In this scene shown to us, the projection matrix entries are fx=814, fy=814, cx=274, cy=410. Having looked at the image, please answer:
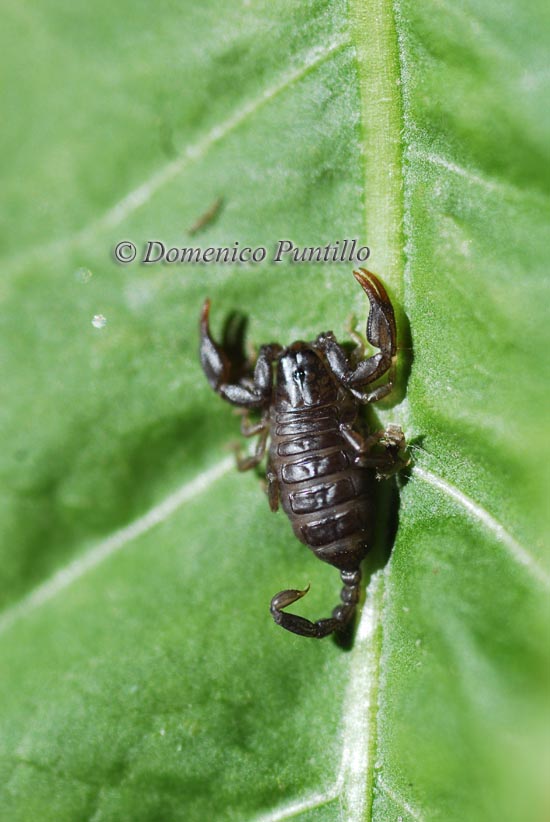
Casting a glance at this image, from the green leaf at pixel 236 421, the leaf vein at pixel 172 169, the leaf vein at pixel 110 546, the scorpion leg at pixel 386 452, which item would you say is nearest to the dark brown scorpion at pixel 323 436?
the scorpion leg at pixel 386 452

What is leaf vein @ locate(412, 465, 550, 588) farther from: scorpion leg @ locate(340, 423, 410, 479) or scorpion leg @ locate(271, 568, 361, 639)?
scorpion leg @ locate(271, 568, 361, 639)

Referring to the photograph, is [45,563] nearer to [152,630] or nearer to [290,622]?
[152,630]

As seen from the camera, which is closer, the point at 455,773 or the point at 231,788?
the point at 455,773

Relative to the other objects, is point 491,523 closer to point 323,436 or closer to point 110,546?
point 323,436

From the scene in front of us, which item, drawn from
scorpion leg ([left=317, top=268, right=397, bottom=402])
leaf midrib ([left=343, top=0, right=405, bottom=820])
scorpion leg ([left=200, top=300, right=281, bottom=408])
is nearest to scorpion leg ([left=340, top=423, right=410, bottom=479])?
scorpion leg ([left=317, top=268, right=397, bottom=402])

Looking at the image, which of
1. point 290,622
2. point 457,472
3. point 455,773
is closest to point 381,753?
point 455,773

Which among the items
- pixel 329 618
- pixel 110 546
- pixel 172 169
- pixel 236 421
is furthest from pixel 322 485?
pixel 172 169

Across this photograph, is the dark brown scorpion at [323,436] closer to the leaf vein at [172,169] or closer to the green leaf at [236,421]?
the green leaf at [236,421]
